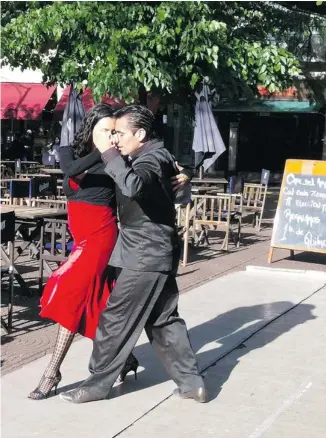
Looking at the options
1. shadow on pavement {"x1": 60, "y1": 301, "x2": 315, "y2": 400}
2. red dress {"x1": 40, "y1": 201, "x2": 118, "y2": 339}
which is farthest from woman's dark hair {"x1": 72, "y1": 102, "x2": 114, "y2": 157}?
shadow on pavement {"x1": 60, "y1": 301, "x2": 315, "y2": 400}

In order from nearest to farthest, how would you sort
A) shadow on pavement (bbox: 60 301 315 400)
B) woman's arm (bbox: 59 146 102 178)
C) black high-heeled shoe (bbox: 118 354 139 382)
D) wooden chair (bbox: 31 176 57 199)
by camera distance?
woman's arm (bbox: 59 146 102 178), black high-heeled shoe (bbox: 118 354 139 382), shadow on pavement (bbox: 60 301 315 400), wooden chair (bbox: 31 176 57 199)

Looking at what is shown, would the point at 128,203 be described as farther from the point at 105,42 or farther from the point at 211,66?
the point at 211,66

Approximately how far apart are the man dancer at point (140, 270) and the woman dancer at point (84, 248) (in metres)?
0.16

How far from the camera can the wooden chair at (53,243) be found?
25.4 feet

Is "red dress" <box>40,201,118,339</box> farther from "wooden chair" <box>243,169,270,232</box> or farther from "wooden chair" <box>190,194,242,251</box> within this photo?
"wooden chair" <box>243,169,270,232</box>

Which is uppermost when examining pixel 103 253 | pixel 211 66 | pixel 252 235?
pixel 211 66

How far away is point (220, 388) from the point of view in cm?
528

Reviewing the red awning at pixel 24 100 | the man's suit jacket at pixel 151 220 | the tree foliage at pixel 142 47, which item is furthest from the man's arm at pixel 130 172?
the red awning at pixel 24 100

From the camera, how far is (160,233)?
4.68m

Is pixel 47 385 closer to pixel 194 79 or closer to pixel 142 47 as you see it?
pixel 142 47

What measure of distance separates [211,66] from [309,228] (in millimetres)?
3305

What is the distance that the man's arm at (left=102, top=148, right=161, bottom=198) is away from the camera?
4281mm

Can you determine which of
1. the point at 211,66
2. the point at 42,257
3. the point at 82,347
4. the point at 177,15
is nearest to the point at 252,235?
the point at 211,66

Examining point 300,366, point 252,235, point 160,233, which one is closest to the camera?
point 160,233
